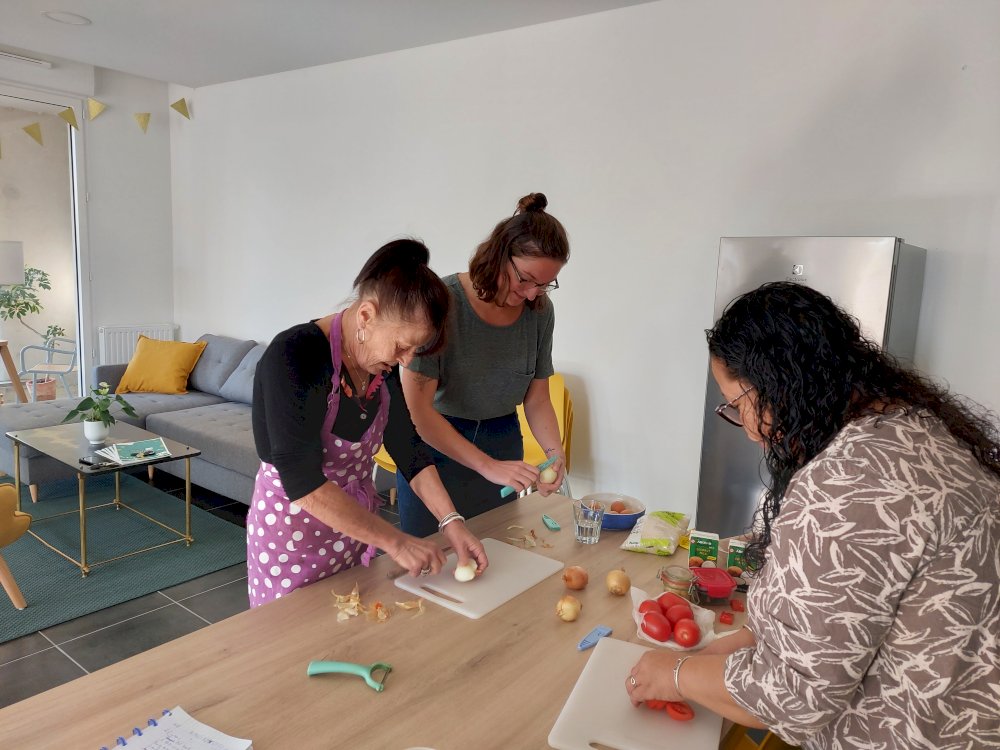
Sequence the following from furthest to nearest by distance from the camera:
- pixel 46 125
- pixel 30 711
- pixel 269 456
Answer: pixel 46 125
pixel 269 456
pixel 30 711

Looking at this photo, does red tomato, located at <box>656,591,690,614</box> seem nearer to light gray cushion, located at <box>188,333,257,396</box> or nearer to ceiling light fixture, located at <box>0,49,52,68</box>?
light gray cushion, located at <box>188,333,257,396</box>

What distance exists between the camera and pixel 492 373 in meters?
2.06

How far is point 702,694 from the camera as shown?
1.04 metres

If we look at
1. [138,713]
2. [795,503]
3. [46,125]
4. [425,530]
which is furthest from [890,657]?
[46,125]

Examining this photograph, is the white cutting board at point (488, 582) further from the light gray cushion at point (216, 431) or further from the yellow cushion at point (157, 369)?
the yellow cushion at point (157, 369)

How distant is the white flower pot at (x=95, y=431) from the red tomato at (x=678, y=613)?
335 centimetres

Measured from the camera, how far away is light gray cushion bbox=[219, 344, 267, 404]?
16.6ft

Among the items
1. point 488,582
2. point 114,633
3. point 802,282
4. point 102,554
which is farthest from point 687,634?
point 102,554

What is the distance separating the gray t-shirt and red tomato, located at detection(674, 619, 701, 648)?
913mm

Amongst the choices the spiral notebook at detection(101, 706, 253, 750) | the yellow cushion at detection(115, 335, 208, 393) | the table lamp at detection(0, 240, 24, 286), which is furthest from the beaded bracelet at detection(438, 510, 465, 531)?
the table lamp at detection(0, 240, 24, 286)

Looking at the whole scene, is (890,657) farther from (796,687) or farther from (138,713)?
(138,713)

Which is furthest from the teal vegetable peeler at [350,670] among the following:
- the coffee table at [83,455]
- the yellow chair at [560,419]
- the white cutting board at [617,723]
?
the coffee table at [83,455]

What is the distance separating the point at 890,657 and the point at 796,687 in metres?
0.12

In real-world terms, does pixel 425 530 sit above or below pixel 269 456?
below
